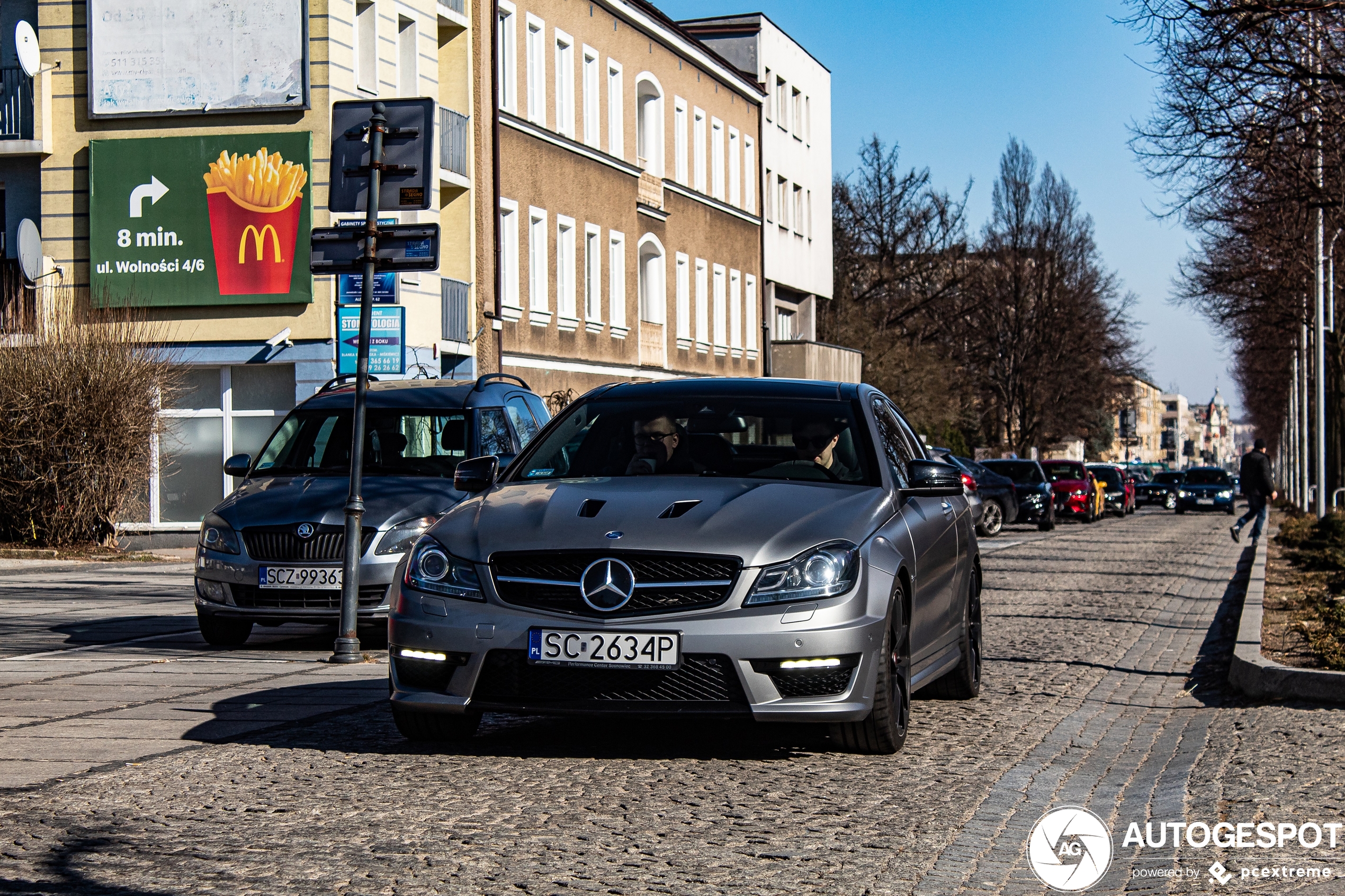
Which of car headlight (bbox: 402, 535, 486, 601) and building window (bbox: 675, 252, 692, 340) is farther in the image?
building window (bbox: 675, 252, 692, 340)

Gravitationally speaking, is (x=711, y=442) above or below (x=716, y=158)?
below

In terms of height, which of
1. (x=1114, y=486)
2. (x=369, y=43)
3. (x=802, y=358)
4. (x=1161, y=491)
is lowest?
(x=1161, y=491)

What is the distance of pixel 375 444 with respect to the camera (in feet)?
42.4

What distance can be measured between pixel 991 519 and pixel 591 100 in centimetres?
1306

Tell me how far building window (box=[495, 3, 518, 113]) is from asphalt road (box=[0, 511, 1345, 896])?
25653mm

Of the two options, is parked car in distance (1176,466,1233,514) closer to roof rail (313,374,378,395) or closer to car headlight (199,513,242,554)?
roof rail (313,374,378,395)

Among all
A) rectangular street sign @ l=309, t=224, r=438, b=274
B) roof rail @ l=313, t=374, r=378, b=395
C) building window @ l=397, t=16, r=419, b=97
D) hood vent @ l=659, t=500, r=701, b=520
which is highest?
building window @ l=397, t=16, r=419, b=97

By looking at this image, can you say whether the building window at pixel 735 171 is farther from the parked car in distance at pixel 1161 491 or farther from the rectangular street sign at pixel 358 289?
the parked car in distance at pixel 1161 491

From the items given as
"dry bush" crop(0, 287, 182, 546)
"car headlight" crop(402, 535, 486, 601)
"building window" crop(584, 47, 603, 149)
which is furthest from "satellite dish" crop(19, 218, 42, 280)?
"car headlight" crop(402, 535, 486, 601)

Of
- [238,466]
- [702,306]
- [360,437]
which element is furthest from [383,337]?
[702,306]

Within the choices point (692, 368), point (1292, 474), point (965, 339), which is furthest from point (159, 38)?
point (965, 339)

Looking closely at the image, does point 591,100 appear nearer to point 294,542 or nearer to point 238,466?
point 238,466

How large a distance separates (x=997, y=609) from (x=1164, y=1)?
628 cm

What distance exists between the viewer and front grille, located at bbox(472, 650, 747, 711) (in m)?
6.61
